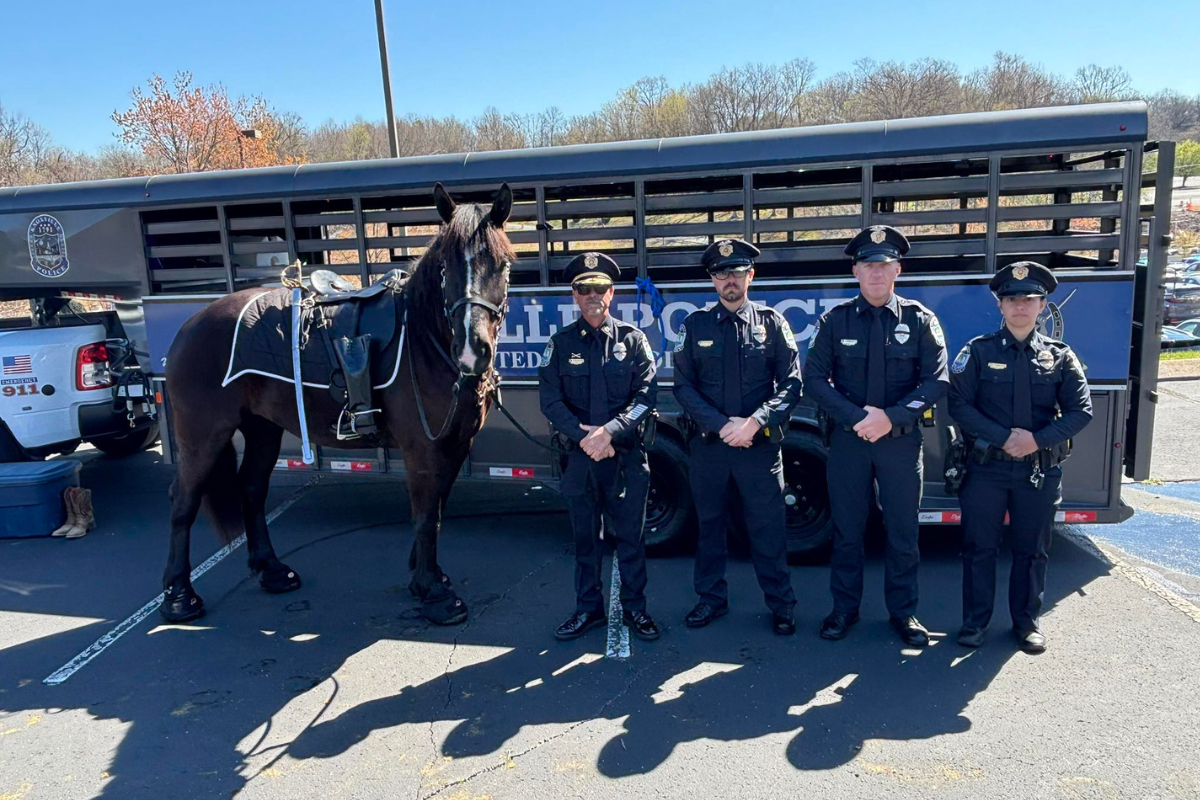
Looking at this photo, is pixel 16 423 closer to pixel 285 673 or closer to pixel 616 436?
pixel 285 673

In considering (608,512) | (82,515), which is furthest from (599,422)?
(82,515)

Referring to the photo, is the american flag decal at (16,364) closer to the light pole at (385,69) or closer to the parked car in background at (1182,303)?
the light pole at (385,69)

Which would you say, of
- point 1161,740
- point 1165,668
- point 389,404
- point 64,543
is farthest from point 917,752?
point 64,543

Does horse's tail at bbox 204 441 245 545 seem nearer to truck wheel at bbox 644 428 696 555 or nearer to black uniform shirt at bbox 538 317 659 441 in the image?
black uniform shirt at bbox 538 317 659 441

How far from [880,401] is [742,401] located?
653mm

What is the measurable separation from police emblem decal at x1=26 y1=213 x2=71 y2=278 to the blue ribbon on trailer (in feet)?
14.5

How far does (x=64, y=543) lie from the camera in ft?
20.2

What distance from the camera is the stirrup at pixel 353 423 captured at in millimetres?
4477

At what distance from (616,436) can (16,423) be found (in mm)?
5356

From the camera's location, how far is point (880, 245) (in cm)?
393

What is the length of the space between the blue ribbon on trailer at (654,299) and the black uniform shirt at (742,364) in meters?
0.97

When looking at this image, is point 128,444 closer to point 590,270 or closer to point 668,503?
point 668,503

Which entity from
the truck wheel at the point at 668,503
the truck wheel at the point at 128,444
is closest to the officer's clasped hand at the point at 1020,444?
the truck wheel at the point at 668,503

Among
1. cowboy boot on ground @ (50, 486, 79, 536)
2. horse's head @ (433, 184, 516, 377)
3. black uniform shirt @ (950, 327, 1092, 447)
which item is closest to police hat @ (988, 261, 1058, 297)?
black uniform shirt @ (950, 327, 1092, 447)
